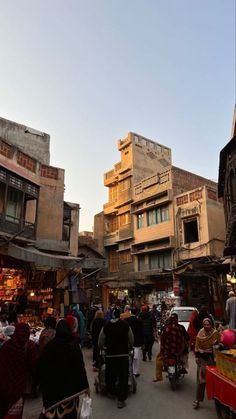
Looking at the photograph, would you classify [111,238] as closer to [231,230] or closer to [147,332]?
[231,230]

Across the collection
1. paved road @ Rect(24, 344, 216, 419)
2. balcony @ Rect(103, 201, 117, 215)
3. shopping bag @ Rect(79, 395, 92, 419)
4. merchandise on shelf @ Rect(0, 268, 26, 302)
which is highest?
balcony @ Rect(103, 201, 117, 215)

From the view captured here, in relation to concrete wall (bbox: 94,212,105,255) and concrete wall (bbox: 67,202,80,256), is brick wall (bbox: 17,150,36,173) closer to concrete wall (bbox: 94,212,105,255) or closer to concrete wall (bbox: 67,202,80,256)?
concrete wall (bbox: 67,202,80,256)

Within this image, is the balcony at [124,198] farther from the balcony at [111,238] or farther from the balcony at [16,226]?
the balcony at [16,226]

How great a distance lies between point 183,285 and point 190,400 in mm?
19991

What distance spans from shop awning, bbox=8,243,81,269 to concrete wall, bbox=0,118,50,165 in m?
8.84

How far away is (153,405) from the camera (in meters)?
6.21

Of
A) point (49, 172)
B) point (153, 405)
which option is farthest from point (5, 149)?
point (153, 405)

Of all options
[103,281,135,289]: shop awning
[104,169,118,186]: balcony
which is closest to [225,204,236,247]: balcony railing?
[103,281,135,289]: shop awning

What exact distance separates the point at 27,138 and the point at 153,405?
761 inches

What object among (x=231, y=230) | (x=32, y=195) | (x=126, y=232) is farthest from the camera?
(x=126, y=232)

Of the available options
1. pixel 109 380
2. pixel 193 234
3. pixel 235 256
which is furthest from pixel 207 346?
pixel 193 234

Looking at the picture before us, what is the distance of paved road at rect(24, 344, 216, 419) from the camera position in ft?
18.6

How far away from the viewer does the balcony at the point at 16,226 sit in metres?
15.4

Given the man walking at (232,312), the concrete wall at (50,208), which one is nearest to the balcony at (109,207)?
the concrete wall at (50,208)
